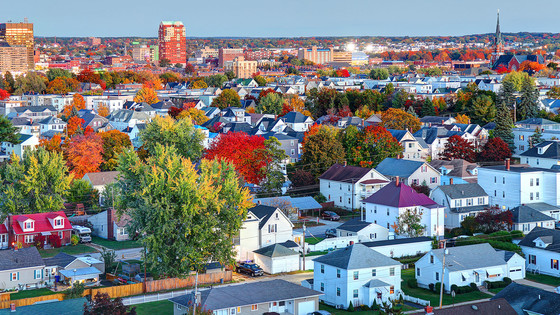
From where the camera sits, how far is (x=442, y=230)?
47.6 meters

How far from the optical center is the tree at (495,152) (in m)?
67.2

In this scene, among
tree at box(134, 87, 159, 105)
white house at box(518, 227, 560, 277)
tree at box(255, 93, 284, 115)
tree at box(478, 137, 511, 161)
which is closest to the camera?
white house at box(518, 227, 560, 277)

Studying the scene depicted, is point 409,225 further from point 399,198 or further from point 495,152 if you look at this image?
point 495,152

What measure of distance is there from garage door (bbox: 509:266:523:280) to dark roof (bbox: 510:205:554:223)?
26.0 feet

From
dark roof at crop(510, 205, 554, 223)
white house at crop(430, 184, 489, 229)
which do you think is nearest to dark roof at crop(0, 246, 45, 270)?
white house at crop(430, 184, 489, 229)

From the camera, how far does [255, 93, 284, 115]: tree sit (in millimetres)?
105750

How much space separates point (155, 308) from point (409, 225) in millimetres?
17887

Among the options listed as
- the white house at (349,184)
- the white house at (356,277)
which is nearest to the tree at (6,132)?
the white house at (349,184)

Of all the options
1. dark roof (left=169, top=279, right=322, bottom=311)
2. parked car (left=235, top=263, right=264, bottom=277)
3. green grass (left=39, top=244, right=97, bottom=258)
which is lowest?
green grass (left=39, top=244, right=97, bottom=258)

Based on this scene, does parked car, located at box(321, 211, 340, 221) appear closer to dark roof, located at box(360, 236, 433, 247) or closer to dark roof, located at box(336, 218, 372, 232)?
dark roof, located at box(336, 218, 372, 232)

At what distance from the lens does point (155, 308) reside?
33.9 meters

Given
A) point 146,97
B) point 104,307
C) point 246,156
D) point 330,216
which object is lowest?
point 330,216

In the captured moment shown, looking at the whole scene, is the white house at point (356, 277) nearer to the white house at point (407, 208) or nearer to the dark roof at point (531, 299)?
the dark roof at point (531, 299)

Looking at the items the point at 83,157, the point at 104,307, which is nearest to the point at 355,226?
the point at 104,307
